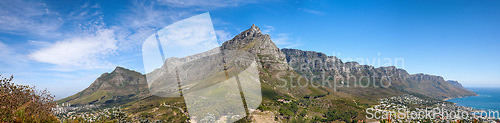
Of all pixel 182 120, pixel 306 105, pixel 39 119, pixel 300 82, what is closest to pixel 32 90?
pixel 39 119

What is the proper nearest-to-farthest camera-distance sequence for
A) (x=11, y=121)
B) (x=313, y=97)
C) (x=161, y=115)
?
(x=11, y=121) → (x=161, y=115) → (x=313, y=97)

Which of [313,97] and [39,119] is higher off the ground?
[39,119]

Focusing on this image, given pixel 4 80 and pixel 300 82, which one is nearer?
pixel 4 80

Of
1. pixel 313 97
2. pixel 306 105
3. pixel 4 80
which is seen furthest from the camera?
pixel 313 97

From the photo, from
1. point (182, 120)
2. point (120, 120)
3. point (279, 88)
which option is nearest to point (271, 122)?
point (182, 120)

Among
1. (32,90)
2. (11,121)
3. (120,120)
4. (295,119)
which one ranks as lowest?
(295,119)

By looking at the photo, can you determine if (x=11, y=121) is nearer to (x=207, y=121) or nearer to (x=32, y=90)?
(x=32, y=90)
